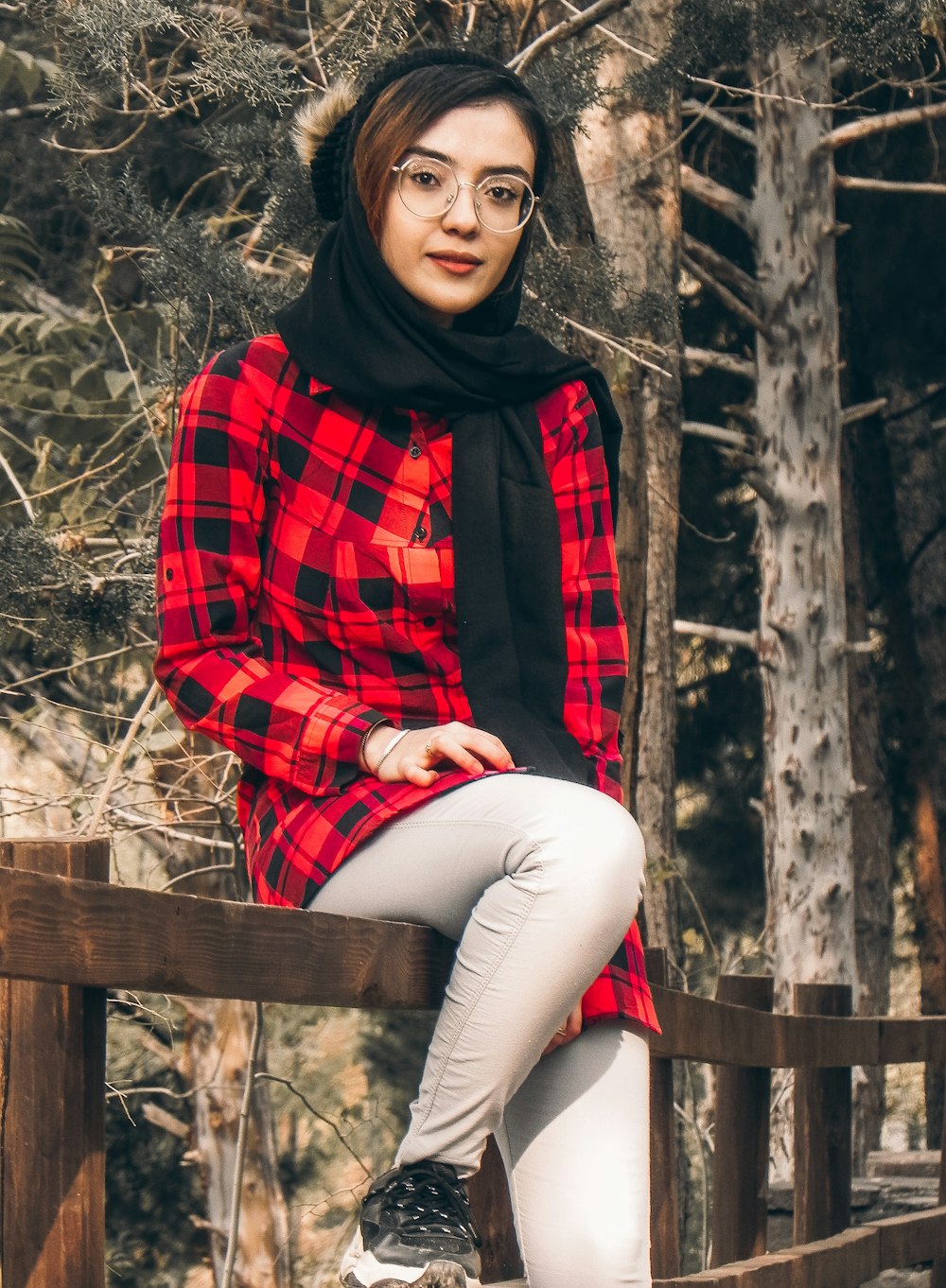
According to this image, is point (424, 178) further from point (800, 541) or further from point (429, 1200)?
point (800, 541)

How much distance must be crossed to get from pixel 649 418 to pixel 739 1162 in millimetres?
3079

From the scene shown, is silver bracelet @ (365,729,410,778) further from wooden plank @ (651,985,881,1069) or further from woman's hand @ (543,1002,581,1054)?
wooden plank @ (651,985,881,1069)

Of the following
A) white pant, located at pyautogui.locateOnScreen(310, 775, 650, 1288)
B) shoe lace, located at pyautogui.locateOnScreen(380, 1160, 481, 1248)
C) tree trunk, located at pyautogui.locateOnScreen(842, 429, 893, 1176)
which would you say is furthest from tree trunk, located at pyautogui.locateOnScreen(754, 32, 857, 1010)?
shoe lace, located at pyautogui.locateOnScreen(380, 1160, 481, 1248)

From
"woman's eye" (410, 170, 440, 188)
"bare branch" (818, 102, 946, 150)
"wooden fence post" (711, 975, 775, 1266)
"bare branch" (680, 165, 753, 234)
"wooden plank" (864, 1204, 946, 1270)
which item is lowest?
"wooden plank" (864, 1204, 946, 1270)

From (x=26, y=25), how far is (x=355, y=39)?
8.08ft

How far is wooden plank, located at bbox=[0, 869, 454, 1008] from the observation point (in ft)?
5.35

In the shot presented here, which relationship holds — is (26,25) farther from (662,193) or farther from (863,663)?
(863,663)

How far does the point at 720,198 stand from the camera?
30.1ft

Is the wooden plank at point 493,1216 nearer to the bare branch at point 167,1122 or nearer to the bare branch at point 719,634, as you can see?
the bare branch at point 719,634

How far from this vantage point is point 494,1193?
2750 millimetres

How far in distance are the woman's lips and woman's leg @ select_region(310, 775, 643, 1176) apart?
73 cm

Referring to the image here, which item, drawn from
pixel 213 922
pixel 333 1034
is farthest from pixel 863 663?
pixel 213 922

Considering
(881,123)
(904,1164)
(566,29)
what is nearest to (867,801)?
(881,123)

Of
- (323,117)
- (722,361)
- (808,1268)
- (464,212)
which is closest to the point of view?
(464,212)
